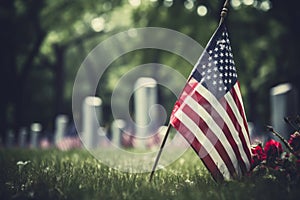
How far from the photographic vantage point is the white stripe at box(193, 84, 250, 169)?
170 inches

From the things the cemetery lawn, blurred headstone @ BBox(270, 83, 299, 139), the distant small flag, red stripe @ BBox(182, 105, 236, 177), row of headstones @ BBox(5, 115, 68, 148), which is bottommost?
the cemetery lawn

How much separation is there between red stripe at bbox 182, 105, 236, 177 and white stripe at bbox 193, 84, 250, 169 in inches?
5.9

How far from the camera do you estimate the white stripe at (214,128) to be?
171 inches

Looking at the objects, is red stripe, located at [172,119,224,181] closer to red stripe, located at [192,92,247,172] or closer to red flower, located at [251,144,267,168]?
red stripe, located at [192,92,247,172]

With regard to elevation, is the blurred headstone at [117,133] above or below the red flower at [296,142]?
above

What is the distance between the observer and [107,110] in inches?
1398

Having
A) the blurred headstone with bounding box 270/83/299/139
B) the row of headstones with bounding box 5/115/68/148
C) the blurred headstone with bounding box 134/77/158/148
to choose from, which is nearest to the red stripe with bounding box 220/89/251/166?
the blurred headstone with bounding box 270/83/299/139

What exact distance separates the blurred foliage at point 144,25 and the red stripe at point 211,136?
32.2 feet

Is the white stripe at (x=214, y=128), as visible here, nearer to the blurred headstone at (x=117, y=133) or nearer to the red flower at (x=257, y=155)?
the red flower at (x=257, y=155)

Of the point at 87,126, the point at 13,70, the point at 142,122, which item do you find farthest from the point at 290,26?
the point at 13,70

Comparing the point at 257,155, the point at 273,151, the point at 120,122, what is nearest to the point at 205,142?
the point at 257,155

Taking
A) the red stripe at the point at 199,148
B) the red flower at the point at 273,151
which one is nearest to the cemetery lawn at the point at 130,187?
the red stripe at the point at 199,148

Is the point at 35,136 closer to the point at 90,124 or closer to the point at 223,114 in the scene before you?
the point at 90,124

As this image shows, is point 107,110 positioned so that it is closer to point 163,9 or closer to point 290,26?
point 163,9
